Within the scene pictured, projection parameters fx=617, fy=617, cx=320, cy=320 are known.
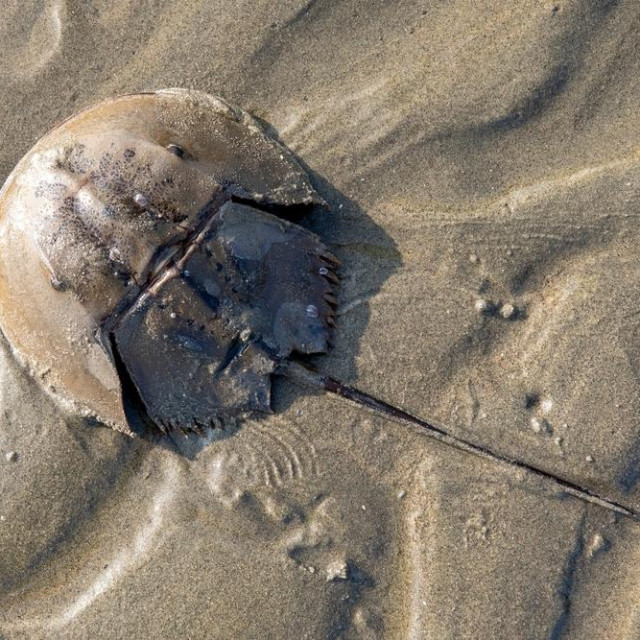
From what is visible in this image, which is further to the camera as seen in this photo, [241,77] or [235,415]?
[241,77]

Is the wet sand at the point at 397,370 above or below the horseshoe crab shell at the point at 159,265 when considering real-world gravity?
below

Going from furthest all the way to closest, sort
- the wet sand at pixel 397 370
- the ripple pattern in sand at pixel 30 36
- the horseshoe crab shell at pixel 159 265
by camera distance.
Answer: the ripple pattern in sand at pixel 30 36
the wet sand at pixel 397 370
the horseshoe crab shell at pixel 159 265

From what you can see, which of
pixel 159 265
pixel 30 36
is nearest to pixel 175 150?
pixel 159 265

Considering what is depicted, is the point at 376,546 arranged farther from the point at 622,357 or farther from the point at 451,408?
the point at 622,357

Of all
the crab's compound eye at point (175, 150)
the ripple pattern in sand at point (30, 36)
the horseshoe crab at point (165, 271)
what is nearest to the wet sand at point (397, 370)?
the ripple pattern in sand at point (30, 36)

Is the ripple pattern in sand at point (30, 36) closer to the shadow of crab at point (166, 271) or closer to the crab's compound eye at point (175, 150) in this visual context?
the shadow of crab at point (166, 271)

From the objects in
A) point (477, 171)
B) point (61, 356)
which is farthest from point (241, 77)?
point (61, 356)

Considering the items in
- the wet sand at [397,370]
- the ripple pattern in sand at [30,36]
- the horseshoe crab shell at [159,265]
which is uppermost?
the ripple pattern in sand at [30,36]
